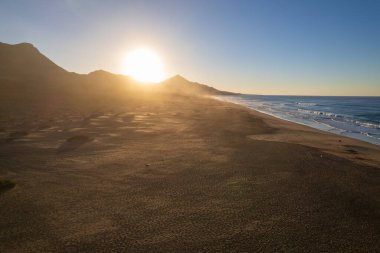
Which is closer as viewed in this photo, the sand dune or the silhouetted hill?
the sand dune

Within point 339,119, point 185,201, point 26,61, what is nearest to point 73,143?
point 185,201

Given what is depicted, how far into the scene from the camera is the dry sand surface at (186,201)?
20.8ft

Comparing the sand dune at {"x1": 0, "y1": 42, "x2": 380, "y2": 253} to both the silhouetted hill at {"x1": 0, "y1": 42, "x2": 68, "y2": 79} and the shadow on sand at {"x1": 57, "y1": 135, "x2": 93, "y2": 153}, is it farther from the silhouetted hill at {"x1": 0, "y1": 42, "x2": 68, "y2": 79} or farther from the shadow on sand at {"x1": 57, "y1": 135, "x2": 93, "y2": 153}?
the silhouetted hill at {"x1": 0, "y1": 42, "x2": 68, "y2": 79}

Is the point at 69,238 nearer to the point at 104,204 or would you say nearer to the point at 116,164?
the point at 104,204

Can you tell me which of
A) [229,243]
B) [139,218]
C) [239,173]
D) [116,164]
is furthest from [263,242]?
[116,164]

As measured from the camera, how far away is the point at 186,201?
851 centimetres

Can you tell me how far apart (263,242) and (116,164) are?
25.1ft

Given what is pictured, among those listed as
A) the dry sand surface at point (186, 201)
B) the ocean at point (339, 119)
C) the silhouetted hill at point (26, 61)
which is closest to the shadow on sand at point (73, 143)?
the dry sand surface at point (186, 201)

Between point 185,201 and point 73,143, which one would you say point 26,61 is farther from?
point 185,201

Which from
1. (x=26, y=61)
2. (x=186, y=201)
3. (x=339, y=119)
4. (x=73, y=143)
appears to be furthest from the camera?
(x=26, y=61)

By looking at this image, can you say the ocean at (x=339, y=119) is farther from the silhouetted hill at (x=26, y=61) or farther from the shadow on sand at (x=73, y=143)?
the silhouetted hill at (x=26, y=61)

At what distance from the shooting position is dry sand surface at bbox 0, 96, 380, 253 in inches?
250

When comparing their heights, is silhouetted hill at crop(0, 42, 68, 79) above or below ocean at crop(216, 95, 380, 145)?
above

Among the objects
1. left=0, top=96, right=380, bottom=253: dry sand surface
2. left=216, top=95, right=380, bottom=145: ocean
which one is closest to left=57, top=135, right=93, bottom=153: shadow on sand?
left=0, top=96, right=380, bottom=253: dry sand surface
